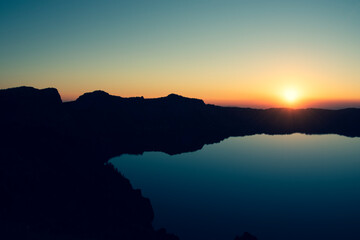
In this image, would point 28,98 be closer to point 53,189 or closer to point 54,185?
point 54,185

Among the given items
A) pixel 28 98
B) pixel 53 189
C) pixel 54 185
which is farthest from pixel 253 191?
pixel 28 98

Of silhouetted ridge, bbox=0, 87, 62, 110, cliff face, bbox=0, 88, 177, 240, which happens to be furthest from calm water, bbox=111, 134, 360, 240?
silhouetted ridge, bbox=0, 87, 62, 110

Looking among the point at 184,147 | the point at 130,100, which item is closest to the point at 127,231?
the point at 184,147

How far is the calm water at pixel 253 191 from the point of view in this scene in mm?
48969

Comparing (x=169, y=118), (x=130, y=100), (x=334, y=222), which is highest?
(x=130, y=100)

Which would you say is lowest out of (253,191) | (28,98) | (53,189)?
(253,191)

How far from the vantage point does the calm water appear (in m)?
49.0

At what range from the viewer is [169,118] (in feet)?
577

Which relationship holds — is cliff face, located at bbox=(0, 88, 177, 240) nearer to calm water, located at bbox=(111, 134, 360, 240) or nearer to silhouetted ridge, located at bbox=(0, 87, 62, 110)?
silhouetted ridge, located at bbox=(0, 87, 62, 110)

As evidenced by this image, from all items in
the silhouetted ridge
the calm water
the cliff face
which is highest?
the silhouetted ridge

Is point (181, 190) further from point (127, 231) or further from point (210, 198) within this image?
point (127, 231)

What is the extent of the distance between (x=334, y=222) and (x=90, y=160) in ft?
179

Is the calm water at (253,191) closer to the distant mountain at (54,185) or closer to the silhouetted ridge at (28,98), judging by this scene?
the distant mountain at (54,185)

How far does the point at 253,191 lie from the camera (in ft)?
232
